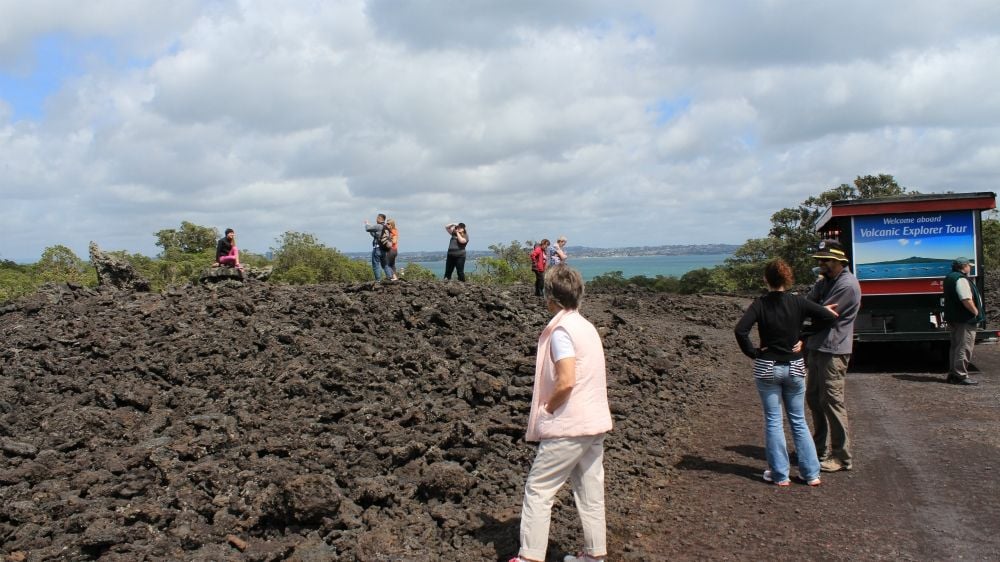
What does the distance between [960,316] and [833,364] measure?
547cm

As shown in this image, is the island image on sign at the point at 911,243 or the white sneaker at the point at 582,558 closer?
the white sneaker at the point at 582,558

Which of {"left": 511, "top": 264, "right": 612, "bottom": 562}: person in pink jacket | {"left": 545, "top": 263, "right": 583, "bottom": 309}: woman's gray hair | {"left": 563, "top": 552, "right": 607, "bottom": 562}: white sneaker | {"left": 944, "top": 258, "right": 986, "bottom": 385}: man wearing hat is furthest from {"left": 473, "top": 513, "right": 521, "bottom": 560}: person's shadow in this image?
{"left": 944, "top": 258, "right": 986, "bottom": 385}: man wearing hat

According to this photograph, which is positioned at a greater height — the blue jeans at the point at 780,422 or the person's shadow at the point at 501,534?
the blue jeans at the point at 780,422

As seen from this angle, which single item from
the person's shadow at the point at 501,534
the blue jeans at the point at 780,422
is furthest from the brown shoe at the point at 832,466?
the person's shadow at the point at 501,534

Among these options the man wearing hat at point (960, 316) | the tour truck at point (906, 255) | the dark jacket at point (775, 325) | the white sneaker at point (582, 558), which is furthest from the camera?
the tour truck at point (906, 255)

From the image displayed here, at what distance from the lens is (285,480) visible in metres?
5.70

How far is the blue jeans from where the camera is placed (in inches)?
251

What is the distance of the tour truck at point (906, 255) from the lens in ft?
40.1

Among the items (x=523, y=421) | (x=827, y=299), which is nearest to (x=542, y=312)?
(x=523, y=421)

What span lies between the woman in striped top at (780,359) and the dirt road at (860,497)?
0.27 metres

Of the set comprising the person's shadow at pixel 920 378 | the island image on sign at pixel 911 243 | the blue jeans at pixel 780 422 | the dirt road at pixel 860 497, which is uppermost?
the island image on sign at pixel 911 243

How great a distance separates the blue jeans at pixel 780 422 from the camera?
6.38 metres

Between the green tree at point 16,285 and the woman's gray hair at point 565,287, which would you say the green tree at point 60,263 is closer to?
the green tree at point 16,285

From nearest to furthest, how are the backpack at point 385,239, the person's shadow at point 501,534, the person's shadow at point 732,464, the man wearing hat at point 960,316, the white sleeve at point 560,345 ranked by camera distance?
the white sleeve at point 560,345
the person's shadow at point 501,534
the person's shadow at point 732,464
the man wearing hat at point 960,316
the backpack at point 385,239
